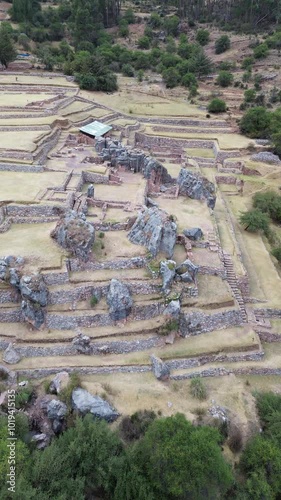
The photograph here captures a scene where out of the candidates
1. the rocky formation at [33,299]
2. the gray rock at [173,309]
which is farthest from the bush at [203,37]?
the rocky formation at [33,299]

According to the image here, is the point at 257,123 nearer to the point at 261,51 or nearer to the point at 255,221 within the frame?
the point at 255,221

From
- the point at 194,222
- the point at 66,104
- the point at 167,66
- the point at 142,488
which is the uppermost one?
the point at 167,66

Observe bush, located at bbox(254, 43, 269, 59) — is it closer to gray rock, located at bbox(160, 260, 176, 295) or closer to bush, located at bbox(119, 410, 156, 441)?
gray rock, located at bbox(160, 260, 176, 295)

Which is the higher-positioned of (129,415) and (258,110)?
(258,110)

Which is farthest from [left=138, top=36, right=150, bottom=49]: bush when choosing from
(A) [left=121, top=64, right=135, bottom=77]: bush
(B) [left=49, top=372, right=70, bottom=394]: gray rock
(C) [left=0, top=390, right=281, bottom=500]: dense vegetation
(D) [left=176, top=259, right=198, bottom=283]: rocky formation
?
(C) [left=0, top=390, right=281, bottom=500]: dense vegetation

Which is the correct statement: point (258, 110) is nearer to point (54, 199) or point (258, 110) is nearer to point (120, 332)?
point (54, 199)

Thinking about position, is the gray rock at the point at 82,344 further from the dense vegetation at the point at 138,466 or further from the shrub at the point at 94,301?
the dense vegetation at the point at 138,466

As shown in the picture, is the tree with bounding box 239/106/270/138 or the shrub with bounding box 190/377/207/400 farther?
the tree with bounding box 239/106/270/138

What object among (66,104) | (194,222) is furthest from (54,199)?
(66,104)
